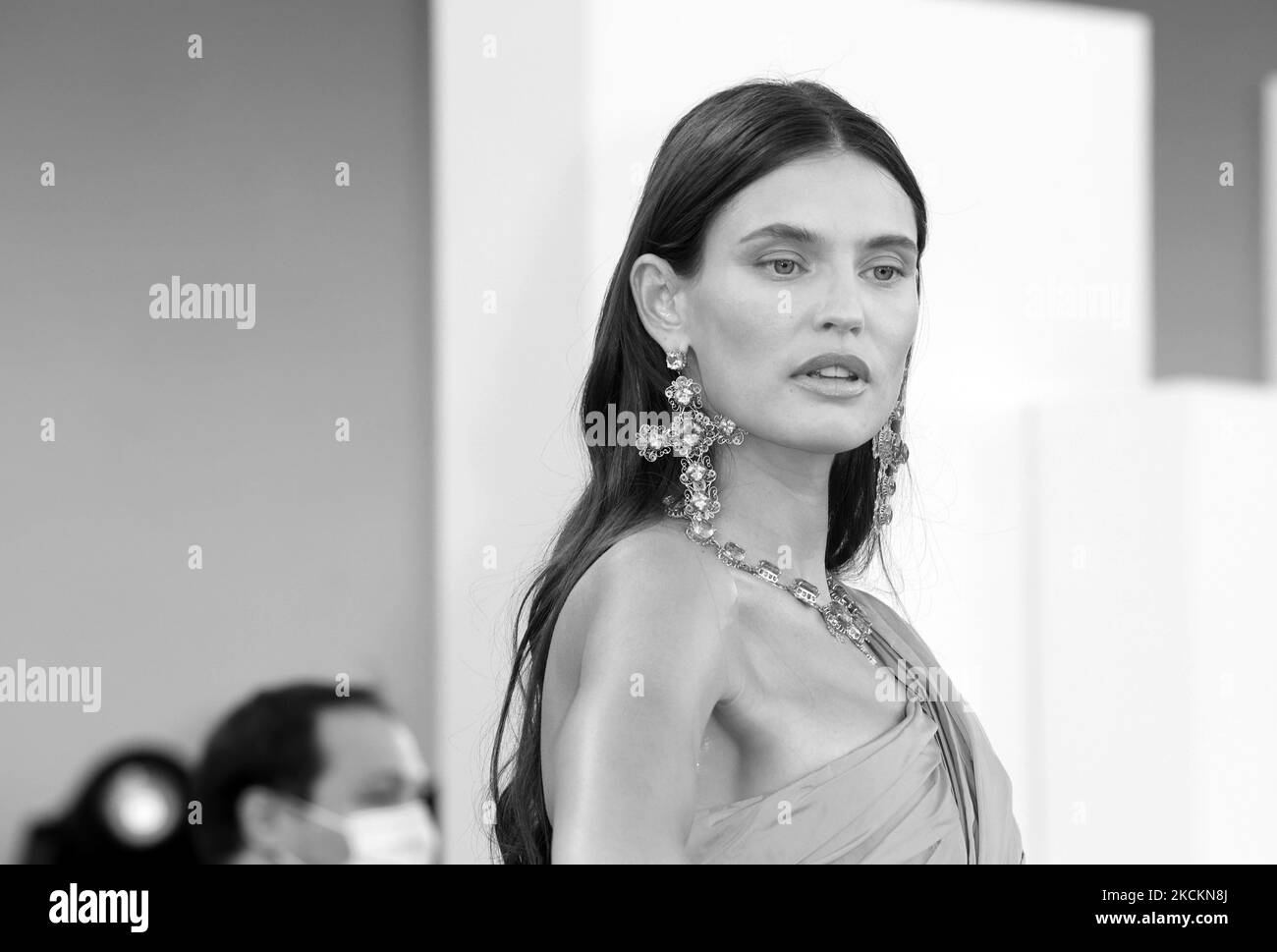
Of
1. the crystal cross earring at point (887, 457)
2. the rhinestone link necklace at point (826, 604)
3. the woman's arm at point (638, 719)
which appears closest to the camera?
the woman's arm at point (638, 719)

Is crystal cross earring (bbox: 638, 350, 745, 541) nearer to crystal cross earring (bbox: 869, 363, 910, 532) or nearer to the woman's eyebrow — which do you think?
the woman's eyebrow

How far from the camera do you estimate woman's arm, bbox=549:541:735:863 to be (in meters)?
1.61

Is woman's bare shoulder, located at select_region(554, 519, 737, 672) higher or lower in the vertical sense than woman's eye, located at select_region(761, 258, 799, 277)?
lower

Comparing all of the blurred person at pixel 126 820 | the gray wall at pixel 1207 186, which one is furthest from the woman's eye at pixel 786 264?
the gray wall at pixel 1207 186

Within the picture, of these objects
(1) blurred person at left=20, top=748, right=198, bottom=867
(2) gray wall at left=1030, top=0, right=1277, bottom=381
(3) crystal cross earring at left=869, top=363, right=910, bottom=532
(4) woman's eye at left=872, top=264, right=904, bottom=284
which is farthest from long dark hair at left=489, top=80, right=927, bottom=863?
(2) gray wall at left=1030, top=0, right=1277, bottom=381

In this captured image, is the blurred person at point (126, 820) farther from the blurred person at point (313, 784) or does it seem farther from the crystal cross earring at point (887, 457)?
the crystal cross earring at point (887, 457)

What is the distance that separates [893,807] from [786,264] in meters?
0.71

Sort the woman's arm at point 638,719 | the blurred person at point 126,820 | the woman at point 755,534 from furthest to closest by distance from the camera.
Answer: the blurred person at point 126,820 < the woman at point 755,534 < the woman's arm at point 638,719

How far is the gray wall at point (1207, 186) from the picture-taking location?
3475 mm

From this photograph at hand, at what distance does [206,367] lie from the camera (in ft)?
9.95

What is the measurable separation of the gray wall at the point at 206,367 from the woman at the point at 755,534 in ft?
3.43

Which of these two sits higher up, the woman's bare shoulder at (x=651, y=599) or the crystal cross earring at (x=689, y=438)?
the crystal cross earring at (x=689, y=438)

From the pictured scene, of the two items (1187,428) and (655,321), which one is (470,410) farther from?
(1187,428)
